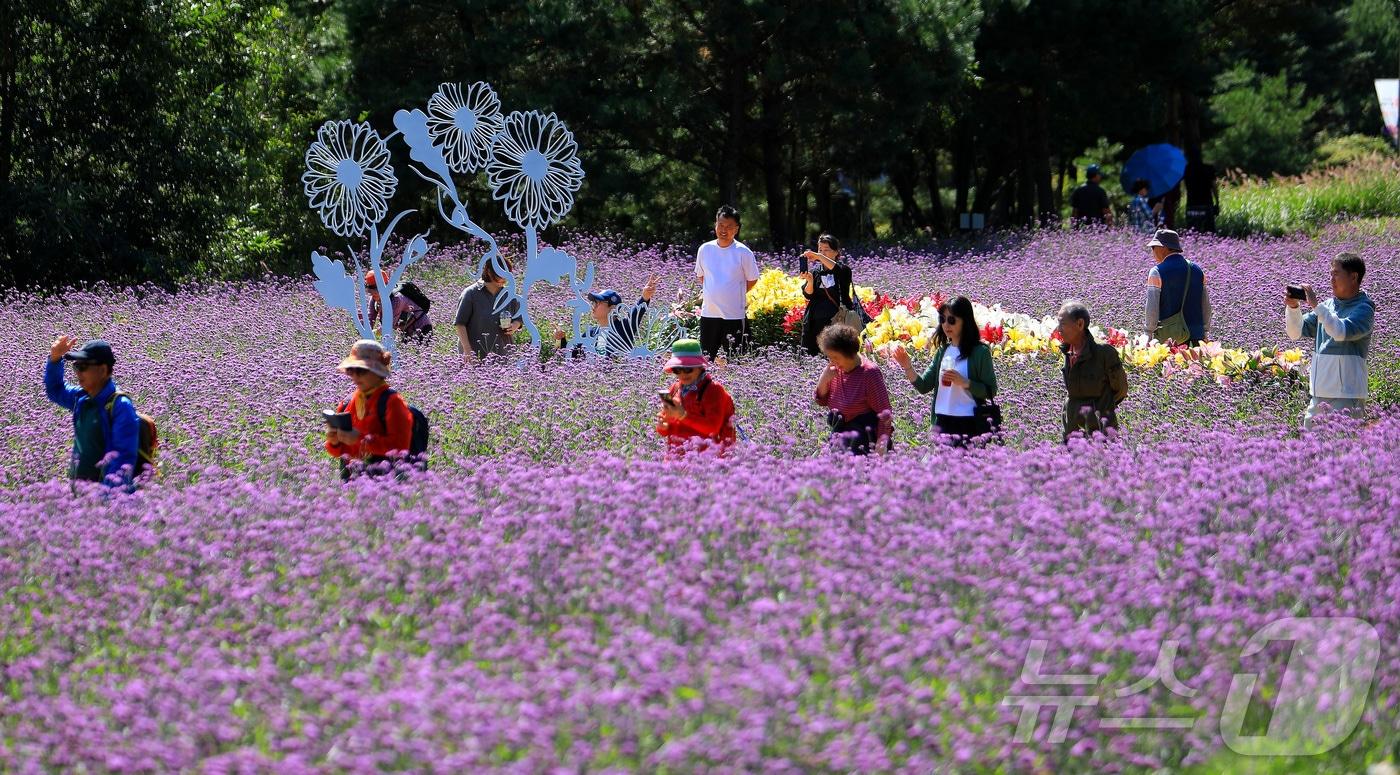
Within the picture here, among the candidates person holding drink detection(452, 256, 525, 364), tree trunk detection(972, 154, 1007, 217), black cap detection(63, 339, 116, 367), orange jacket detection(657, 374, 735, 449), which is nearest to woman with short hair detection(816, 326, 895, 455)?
orange jacket detection(657, 374, 735, 449)

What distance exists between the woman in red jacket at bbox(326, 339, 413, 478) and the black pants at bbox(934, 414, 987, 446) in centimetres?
239

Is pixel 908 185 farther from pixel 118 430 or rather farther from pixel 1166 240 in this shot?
pixel 118 430

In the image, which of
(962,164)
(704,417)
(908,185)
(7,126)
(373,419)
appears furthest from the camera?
(908,185)

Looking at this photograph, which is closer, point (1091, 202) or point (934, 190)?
point (1091, 202)

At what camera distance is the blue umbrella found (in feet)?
83.1

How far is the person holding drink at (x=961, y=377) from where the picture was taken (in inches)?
285

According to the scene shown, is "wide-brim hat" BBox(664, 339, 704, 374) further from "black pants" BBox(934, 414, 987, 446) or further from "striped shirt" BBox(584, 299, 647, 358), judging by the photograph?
"striped shirt" BBox(584, 299, 647, 358)

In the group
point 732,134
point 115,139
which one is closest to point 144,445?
point 115,139

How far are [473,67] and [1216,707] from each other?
20.3 m

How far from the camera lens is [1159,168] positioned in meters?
25.5

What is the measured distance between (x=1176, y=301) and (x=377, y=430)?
Answer: 19.1 ft

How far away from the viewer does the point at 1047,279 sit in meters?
16.0

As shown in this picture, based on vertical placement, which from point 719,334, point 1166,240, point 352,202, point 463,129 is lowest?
point 719,334

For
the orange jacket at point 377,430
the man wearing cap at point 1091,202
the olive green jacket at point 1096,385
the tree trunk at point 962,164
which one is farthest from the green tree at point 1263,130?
the orange jacket at point 377,430
